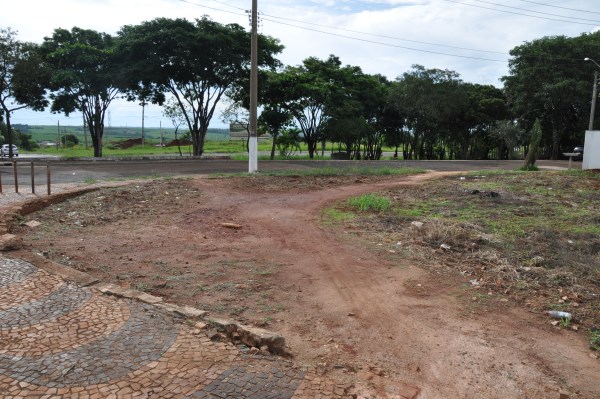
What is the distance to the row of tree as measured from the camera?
22.8m

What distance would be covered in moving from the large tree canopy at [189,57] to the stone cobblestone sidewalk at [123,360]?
20927 millimetres

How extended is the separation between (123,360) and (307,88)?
82.1ft

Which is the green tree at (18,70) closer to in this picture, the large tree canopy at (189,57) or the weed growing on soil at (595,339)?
the large tree canopy at (189,57)

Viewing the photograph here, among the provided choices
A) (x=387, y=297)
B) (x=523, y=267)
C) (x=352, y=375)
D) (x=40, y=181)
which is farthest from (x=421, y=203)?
(x=40, y=181)

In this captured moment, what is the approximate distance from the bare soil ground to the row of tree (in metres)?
16.1

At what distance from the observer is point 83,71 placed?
23000 millimetres

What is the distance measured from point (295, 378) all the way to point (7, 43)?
80.8 ft

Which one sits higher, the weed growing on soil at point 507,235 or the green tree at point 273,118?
the green tree at point 273,118

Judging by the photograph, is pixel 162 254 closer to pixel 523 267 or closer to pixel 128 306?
pixel 128 306

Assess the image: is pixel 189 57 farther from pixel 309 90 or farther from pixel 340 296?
pixel 340 296

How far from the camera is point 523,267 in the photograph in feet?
19.5

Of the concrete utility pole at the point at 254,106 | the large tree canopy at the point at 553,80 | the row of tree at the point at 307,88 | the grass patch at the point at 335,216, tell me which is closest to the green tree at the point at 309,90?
the row of tree at the point at 307,88

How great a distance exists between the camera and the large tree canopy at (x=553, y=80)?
2986 centimetres

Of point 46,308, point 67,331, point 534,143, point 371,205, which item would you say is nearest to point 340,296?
point 67,331
